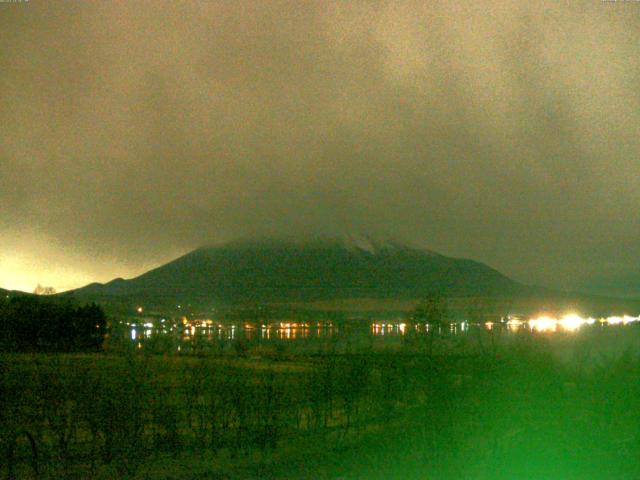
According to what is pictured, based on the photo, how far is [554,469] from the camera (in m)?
13.2

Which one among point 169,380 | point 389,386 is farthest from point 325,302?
point 389,386

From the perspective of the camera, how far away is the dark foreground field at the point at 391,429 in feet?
44.0

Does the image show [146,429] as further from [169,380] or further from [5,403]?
[169,380]

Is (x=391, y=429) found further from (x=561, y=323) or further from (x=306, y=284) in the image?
(x=306, y=284)

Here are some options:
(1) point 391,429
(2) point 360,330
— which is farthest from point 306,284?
(1) point 391,429

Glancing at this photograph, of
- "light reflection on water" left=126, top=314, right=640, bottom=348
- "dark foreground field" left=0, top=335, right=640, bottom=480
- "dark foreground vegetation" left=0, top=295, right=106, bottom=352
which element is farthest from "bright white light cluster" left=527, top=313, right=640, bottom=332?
"dark foreground vegetation" left=0, top=295, right=106, bottom=352

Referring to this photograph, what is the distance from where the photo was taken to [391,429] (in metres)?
16.4

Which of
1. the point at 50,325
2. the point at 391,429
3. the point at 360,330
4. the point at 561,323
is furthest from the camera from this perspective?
the point at 360,330

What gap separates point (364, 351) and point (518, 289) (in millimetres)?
161214

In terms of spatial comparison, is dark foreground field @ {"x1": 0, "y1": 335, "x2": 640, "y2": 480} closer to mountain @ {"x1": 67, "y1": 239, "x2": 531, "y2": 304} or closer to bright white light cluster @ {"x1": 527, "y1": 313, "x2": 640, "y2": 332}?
bright white light cluster @ {"x1": 527, "y1": 313, "x2": 640, "y2": 332}

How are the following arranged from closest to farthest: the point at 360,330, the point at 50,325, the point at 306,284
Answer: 1. the point at 50,325
2. the point at 360,330
3. the point at 306,284

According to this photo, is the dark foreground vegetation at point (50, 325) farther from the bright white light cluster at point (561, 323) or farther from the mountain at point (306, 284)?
the mountain at point (306, 284)

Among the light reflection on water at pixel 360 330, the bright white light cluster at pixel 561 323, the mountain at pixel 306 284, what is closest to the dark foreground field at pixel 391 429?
the light reflection on water at pixel 360 330

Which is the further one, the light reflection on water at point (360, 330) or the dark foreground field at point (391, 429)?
the light reflection on water at point (360, 330)
